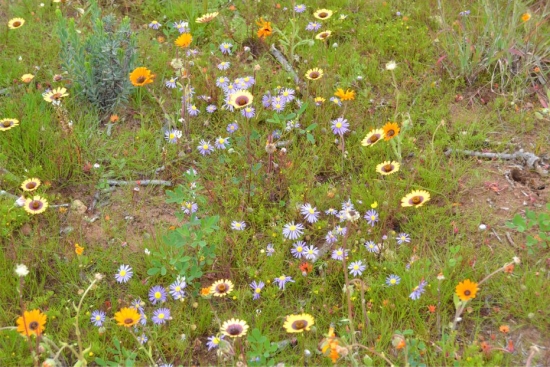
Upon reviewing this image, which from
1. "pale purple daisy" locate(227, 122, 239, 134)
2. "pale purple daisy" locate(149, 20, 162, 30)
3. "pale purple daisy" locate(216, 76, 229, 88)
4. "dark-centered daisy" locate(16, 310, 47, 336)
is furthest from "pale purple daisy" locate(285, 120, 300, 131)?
"dark-centered daisy" locate(16, 310, 47, 336)

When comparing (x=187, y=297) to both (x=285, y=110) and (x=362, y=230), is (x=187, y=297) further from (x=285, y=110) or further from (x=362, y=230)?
(x=285, y=110)

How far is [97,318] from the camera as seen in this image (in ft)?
8.68

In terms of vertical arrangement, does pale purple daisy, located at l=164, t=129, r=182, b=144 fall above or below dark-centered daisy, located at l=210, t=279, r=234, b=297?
above

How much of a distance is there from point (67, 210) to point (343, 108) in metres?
1.67

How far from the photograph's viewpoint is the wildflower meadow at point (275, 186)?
103 inches

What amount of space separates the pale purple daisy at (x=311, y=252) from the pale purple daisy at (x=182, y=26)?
1.86m

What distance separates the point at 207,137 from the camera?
11.9 ft

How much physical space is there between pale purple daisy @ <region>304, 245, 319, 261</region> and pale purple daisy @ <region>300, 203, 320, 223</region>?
0.14 meters

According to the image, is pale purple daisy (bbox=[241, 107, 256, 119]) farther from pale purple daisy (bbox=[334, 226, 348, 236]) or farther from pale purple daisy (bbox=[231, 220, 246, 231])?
pale purple daisy (bbox=[334, 226, 348, 236])

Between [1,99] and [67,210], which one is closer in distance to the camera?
[67,210]

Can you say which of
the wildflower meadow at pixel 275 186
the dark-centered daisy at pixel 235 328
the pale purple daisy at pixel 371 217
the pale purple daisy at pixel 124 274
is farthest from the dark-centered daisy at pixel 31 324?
the pale purple daisy at pixel 371 217

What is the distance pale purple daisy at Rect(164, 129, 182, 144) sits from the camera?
3490 millimetres

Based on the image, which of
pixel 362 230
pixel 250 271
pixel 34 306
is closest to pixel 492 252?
pixel 362 230

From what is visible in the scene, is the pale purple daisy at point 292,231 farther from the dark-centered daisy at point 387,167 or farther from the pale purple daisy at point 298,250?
the dark-centered daisy at point 387,167
